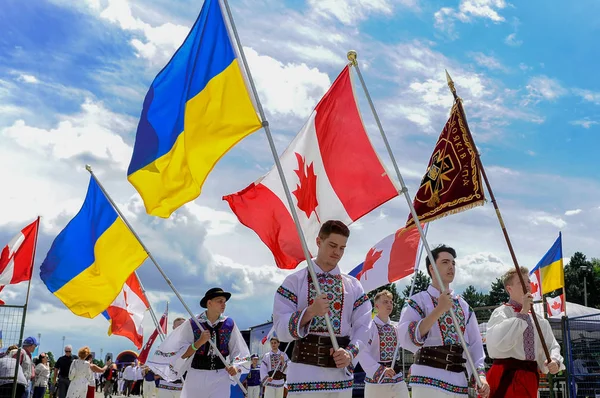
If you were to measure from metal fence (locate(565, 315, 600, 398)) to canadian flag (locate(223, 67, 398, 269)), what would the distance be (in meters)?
6.60

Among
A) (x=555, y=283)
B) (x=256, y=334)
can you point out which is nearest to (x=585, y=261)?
(x=256, y=334)

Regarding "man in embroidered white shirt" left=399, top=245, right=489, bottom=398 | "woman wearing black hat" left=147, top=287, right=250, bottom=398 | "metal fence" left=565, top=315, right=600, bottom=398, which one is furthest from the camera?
"metal fence" left=565, top=315, right=600, bottom=398

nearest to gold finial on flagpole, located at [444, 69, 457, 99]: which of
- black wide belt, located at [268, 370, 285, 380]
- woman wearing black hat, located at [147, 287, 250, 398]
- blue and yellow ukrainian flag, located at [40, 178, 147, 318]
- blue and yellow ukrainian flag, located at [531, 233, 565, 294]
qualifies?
woman wearing black hat, located at [147, 287, 250, 398]

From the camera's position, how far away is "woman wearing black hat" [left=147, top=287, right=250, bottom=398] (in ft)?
29.5

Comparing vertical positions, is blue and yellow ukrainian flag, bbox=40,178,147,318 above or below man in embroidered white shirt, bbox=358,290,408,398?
above

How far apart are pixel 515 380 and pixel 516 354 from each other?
0.87 feet

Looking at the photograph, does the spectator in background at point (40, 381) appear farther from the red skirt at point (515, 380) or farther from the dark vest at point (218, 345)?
the red skirt at point (515, 380)

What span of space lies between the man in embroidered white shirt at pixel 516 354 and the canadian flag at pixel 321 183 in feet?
5.86

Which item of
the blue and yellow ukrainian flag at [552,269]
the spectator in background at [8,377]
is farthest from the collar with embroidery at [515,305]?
the spectator in background at [8,377]

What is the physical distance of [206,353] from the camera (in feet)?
30.1

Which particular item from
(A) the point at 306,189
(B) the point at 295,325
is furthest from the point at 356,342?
(A) the point at 306,189

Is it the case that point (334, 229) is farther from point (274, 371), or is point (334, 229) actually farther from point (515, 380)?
point (274, 371)

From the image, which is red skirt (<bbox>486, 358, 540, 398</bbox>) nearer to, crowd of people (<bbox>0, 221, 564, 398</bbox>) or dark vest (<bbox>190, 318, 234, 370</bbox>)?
crowd of people (<bbox>0, 221, 564, 398</bbox>)

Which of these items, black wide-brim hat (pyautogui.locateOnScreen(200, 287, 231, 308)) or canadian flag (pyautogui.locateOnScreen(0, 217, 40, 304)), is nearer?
black wide-brim hat (pyautogui.locateOnScreen(200, 287, 231, 308))
